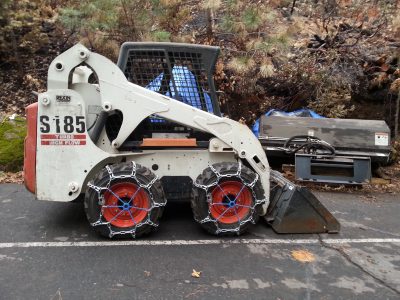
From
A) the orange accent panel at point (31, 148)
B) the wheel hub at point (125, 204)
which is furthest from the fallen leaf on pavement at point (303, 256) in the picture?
the orange accent panel at point (31, 148)

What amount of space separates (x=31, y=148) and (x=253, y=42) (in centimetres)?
474

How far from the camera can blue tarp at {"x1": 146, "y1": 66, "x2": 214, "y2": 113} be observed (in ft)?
14.3

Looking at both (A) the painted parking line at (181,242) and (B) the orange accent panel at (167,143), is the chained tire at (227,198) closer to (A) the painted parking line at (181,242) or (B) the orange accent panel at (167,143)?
(A) the painted parking line at (181,242)

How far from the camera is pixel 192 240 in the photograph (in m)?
4.12

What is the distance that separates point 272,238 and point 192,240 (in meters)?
0.78

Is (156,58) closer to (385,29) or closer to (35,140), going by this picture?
(35,140)

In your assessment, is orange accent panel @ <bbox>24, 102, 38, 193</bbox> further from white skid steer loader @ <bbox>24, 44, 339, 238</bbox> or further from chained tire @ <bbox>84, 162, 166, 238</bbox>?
chained tire @ <bbox>84, 162, 166, 238</bbox>

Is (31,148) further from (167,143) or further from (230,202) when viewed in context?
(230,202)

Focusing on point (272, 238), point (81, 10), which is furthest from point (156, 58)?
point (81, 10)

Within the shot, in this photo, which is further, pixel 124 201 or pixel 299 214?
pixel 299 214

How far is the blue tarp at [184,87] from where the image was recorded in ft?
14.3

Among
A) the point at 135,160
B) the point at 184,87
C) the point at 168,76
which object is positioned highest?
the point at 168,76

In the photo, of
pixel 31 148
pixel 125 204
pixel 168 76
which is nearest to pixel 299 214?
pixel 125 204

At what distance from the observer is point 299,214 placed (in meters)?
4.28
